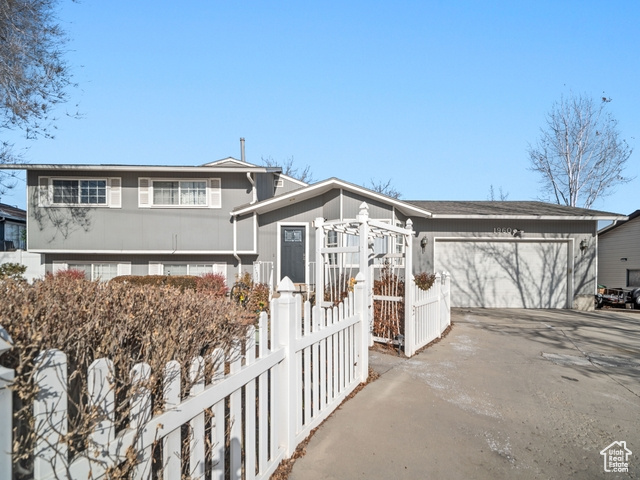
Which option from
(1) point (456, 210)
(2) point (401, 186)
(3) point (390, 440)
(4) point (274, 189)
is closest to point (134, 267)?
(4) point (274, 189)

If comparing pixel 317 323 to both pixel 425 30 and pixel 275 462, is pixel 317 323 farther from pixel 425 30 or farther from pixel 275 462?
pixel 425 30

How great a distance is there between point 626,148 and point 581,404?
25819 millimetres

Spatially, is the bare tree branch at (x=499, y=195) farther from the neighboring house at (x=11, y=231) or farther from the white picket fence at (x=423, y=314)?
the neighboring house at (x=11, y=231)

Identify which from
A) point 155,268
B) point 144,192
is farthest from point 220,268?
point 144,192

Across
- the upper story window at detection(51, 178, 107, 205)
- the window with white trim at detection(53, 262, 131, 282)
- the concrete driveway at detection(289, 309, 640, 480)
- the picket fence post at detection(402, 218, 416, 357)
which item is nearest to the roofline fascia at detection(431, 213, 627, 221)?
the concrete driveway at detection(289, 309, 640, 480)

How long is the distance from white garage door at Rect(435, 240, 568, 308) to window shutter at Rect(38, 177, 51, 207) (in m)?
13.2

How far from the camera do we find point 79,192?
44.4 ft

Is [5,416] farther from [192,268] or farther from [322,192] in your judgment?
[192,268]

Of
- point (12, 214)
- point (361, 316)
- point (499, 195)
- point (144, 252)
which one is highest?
point (499, 195)

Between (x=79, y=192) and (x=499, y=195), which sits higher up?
(x=499, y=195)

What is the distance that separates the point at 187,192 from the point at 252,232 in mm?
2606

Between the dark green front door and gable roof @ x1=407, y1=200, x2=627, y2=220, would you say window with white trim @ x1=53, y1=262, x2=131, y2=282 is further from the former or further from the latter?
gable roof @ x1=407, y1=200, x2=627, y2=220

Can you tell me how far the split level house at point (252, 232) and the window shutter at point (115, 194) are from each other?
33mm

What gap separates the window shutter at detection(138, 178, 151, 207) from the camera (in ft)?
44.5
